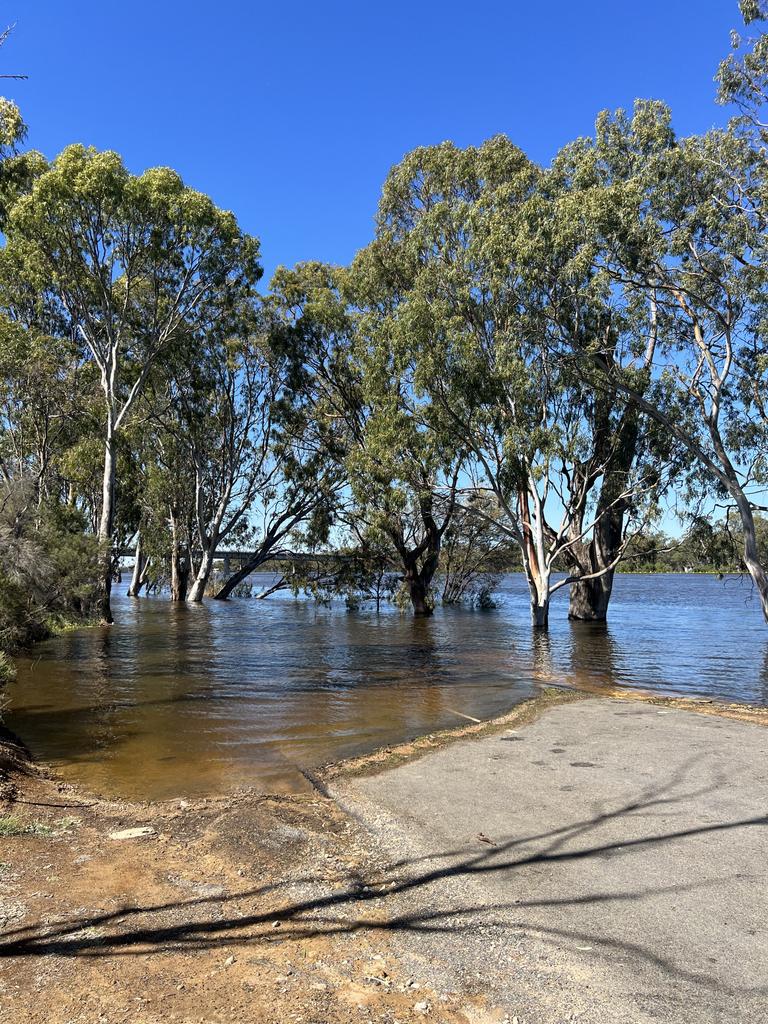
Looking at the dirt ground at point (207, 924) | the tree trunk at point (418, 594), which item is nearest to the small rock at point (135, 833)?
the dirt ground at point (207, 924)

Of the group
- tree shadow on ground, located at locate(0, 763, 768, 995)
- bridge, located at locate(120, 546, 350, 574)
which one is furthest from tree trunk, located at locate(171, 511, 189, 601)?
tree shadow on ground, located at locate(0, 763, 768, 995)

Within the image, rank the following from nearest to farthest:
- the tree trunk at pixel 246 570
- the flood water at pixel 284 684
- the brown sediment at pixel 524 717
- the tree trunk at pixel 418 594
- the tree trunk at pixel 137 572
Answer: the brown sediment at pixel 524 717 < the flood water at pixel 284 684 < the tree trunk at pixel 418 594 < the tree trunk at pixel 246 570 < the tree trunk at pixel 137 572

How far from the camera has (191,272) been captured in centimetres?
2666

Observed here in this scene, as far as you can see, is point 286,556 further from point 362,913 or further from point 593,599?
point 362,913

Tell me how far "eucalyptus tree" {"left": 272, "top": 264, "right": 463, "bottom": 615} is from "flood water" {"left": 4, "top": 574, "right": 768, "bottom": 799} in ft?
19.1

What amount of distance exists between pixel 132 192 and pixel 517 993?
25.0 meters

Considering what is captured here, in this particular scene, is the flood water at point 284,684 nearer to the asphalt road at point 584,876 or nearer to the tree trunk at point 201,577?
the asphalt road at point 584,876

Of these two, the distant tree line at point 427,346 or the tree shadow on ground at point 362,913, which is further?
the distant tree line at point 427,346

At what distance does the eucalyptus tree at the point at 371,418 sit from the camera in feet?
88.4

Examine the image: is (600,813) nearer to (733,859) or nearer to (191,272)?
(733,859)

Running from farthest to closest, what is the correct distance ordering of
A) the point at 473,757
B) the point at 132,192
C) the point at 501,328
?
the point at 501,328
the point at 132,192
the point at 473,757

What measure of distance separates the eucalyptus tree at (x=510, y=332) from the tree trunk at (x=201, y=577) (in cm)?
1901

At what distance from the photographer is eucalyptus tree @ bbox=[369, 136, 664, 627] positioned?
69.7ft

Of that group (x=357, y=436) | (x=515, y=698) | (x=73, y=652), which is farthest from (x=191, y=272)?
(x=515, y=698)
